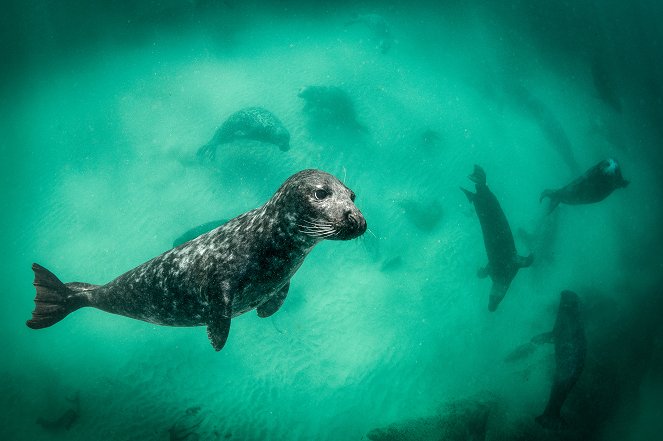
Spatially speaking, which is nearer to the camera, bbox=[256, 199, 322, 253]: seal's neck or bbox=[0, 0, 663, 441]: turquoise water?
bbox=[256, 199, 322, 253]: seal's neck

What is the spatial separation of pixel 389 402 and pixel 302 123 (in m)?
17.3

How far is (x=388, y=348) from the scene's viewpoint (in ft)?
42.4

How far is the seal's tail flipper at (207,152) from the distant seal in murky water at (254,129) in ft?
2.60

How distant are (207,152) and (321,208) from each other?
17.5m

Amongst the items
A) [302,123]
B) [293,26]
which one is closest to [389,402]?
[302,123]

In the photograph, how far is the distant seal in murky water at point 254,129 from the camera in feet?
53.4

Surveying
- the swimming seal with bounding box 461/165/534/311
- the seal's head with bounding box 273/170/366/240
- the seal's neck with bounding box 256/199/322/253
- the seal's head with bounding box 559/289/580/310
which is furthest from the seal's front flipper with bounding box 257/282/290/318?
the seal's head with bounding box 559/289/580/310

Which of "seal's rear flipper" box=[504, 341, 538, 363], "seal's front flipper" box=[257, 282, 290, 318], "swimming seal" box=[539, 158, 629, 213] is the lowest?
"seal's rear flipper" box=[504, 341, 538, 363]

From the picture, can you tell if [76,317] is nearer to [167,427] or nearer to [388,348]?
[167,427]

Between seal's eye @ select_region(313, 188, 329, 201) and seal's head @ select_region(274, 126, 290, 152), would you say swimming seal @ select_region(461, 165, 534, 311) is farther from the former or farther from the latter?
seal's head @ select_region(274, 126, 290, 152)

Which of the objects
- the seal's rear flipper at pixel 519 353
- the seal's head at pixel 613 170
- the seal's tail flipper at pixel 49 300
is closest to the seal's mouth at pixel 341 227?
the seal's tail flipper at pixel 49 300

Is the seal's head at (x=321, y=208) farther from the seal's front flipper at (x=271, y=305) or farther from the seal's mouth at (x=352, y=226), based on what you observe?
the seal's front flipper at (x=271, y=305)

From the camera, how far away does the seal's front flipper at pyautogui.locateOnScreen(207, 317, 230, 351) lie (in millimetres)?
2926

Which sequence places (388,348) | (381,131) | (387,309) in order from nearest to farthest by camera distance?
(388,348)
(387,309)
(381,131)
